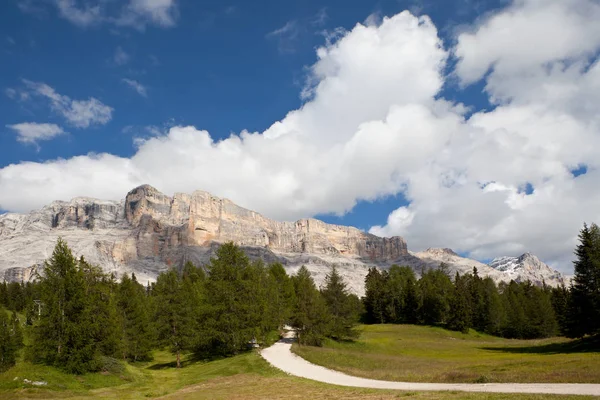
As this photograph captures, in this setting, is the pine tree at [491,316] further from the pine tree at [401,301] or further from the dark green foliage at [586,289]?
the dark green foliage at [586,289]

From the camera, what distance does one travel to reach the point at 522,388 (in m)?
21.7

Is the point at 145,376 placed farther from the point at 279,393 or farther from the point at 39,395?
the point at 279,393

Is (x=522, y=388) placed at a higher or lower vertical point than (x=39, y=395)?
higher

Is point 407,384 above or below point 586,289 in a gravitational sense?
below

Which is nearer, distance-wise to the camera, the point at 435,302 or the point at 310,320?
the point at 310,320

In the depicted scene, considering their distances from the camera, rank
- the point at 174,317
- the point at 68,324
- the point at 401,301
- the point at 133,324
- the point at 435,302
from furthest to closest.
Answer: the point at 401,301
the point at 435,302
the point at 133,324
the point at 174,317
the point at 68,324

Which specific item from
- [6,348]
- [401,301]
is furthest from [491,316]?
[6,348]

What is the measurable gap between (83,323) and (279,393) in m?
20.5

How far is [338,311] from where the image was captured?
6525 cm

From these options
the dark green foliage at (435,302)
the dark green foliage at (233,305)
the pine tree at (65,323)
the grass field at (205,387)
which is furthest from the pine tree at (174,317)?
the dark green foliage at (435,302)

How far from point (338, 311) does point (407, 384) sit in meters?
39.0

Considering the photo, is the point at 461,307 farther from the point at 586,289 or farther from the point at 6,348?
the point at 6,348

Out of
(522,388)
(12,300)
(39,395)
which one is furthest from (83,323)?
(12,300)

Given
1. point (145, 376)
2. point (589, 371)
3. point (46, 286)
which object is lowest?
point (145, 376)
